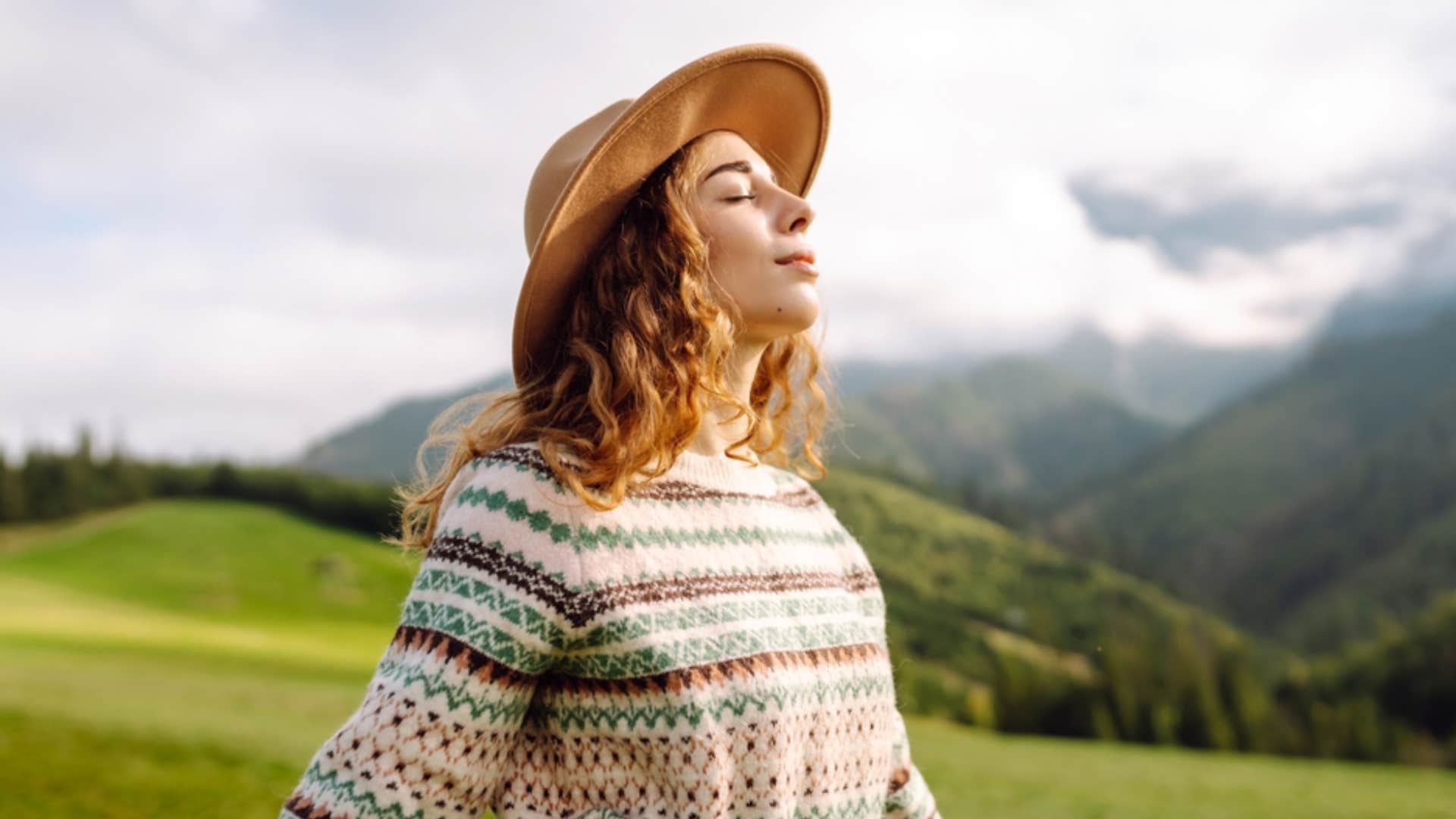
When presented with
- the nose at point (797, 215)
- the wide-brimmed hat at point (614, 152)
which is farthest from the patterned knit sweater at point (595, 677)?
the nose at point (797, 215)

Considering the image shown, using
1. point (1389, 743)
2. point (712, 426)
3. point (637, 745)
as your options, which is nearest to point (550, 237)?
point (712, 426)

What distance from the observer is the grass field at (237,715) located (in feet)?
26.2

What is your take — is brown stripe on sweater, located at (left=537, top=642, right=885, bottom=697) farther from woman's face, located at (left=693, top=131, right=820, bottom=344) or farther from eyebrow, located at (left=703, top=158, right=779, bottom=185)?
eyebrow, located at (left=703, top=158, right=779, bottom=185)

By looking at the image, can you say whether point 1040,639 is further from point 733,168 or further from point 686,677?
point 686,677

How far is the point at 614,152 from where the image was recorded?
1.98 metres

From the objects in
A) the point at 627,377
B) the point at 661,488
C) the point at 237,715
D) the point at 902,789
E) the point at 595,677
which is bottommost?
the point at 237,715

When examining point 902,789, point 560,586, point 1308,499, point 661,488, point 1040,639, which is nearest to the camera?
point 560,586

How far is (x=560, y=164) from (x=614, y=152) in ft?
0.51

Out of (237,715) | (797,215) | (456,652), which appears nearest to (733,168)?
(797,215)

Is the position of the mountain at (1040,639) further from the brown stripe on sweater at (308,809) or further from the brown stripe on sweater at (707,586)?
the brown stripe on sweater at (308,809)

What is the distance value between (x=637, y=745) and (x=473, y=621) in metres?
0.32

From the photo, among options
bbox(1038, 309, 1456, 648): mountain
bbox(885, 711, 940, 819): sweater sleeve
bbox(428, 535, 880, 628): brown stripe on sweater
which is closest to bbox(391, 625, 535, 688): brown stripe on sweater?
bbox(428, 535, 880, 628): brown stripe on sweater

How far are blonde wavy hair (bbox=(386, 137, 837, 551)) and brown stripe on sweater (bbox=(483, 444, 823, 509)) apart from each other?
0.02 m

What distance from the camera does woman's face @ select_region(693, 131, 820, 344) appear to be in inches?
80.4
